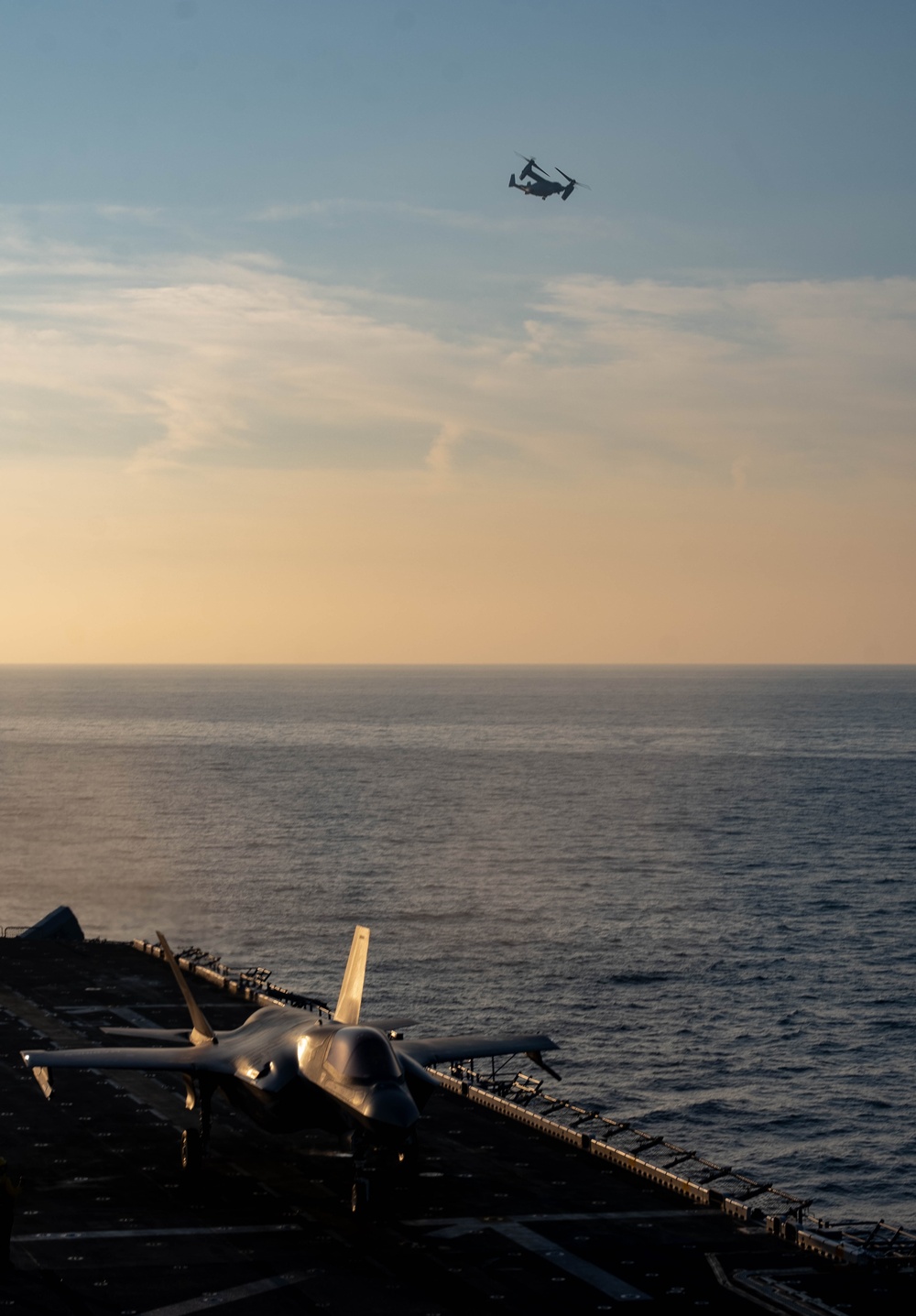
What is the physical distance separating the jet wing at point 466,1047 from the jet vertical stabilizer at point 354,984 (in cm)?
191

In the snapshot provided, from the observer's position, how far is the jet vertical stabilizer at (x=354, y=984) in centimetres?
3909

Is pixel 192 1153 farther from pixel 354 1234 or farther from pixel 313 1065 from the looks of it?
pixel 354 1234

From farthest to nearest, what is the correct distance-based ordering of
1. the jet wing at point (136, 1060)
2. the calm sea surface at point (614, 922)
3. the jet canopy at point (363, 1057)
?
the calm sea surface at point (614, 922) < the jet wing at point (136, 1060) < the jet canopy at point (363, 1057)

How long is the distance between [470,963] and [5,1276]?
2629 inches

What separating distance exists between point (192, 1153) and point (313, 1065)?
18.6 feet

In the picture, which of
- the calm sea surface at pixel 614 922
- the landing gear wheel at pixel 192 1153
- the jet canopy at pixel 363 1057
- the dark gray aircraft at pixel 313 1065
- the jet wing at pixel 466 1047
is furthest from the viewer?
the calm sea surface at pixel 614 922

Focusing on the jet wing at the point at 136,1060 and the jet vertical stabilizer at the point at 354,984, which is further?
the jet vertical stabilizer at the point at 354,984

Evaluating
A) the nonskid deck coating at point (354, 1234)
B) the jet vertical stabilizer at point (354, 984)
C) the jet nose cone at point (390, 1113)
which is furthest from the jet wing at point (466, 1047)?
the jet nose cone at point (390, 1113)

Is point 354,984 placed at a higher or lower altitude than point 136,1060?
higher

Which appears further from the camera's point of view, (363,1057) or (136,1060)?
(136,1060)

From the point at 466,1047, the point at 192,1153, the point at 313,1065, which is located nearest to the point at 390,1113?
the point at 313,1065

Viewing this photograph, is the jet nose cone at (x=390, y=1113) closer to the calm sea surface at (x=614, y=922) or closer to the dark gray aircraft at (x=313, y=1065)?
the dark gray aircraft at (x=313, y=1065)

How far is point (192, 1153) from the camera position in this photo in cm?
3897

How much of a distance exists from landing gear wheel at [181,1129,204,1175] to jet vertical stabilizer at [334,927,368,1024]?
17.1 feet
